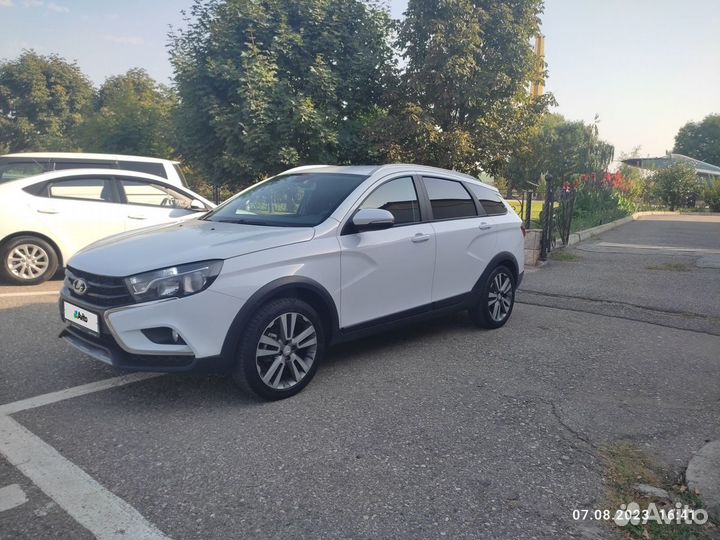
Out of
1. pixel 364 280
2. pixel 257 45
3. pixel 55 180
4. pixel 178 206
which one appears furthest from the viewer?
pixel 257 45

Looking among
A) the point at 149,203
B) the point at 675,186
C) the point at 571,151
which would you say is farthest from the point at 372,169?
the point at 571,151

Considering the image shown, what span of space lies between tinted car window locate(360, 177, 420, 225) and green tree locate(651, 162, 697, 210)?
102ft

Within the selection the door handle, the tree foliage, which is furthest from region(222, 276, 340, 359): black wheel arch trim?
the tree foliage

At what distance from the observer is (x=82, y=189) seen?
324 inches

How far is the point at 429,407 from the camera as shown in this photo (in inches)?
156

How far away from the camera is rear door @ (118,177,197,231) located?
27.6 ft

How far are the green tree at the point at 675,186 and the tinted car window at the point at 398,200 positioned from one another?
31.1 metres

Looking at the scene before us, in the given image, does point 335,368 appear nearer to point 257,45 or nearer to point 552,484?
point 552,484

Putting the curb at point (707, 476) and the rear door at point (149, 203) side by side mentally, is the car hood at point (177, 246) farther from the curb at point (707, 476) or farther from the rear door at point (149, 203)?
the rear door at point (149, 203)

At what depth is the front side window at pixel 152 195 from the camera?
336 inches

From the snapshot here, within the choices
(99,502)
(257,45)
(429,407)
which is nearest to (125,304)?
(99,502)

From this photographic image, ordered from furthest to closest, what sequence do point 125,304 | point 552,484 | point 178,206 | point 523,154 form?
point 523,154 → point 178,206 → point 125,304 → point 552,484

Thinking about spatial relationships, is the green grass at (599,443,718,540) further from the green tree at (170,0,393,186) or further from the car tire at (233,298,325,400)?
the green tree at (170,0,393,186)

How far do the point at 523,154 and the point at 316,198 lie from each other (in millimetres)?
10087
